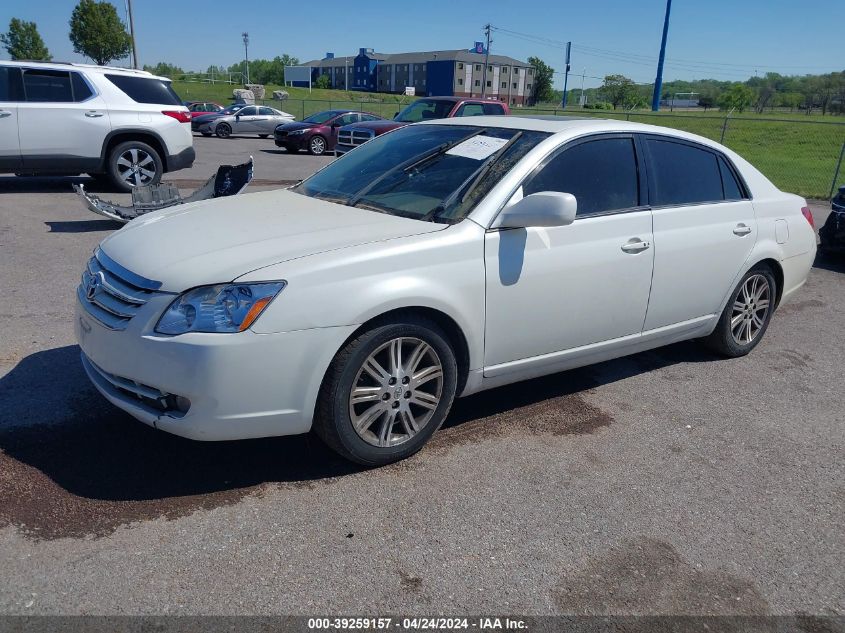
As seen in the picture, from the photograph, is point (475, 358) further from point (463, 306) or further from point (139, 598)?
point (139, 598)

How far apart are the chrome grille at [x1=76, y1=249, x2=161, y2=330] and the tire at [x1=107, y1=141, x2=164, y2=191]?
8079mm

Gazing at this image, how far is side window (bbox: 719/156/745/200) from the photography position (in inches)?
196

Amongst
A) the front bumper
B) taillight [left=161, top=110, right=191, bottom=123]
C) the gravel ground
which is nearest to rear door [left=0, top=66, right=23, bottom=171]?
taillight [left=161, top=110, right=191, bottom=123]

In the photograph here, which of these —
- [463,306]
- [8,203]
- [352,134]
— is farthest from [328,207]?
Answer: [352,134]

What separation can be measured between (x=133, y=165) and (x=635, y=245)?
9.14 m

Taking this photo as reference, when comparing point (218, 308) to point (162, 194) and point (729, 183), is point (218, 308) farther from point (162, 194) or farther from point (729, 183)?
point (162, 194)

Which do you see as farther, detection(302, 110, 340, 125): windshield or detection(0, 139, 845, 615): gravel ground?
detection(302, 110, 340, 125): windshield

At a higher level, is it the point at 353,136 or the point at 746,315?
the point at 353,136

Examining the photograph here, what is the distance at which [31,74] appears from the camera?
34.0 feet

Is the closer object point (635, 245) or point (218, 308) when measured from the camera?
point (218, 308)

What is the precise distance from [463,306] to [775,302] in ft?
10.7

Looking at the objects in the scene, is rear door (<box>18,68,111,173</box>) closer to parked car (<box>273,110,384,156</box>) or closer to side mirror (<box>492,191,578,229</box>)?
side mirror (<box>492,191,578,229</box>)

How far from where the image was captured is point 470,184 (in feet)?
12.7

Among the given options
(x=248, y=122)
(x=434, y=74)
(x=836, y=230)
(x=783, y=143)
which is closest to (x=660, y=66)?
(x=783, y=143)
